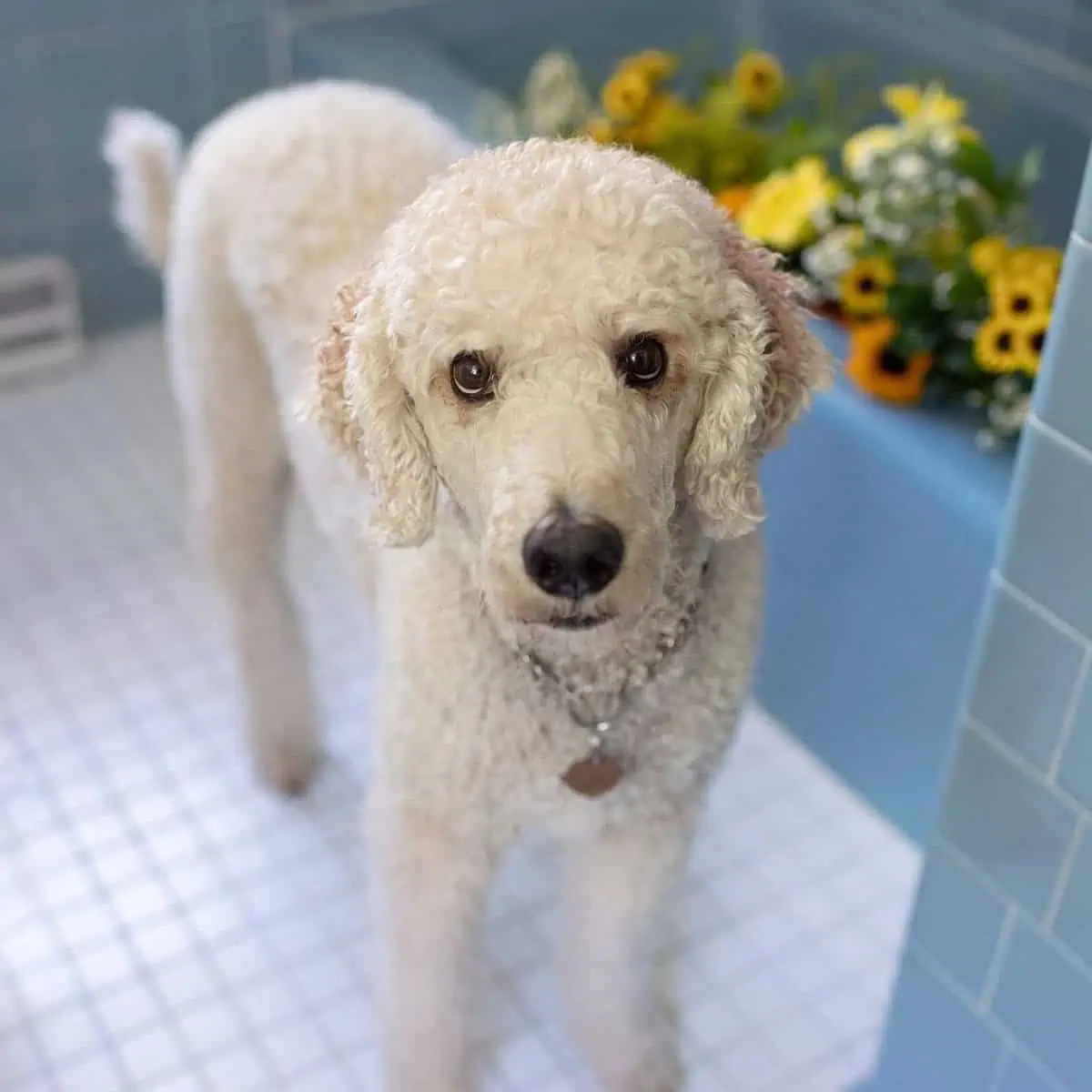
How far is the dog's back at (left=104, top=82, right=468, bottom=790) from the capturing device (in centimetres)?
122

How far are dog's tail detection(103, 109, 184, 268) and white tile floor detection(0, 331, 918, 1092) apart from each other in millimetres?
508

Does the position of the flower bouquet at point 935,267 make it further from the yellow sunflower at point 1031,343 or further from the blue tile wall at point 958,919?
the blue tile wall at point 958,919

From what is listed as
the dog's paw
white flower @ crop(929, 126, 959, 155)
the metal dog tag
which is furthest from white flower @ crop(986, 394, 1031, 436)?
the dog's paw

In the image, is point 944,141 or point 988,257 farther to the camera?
point 944,141

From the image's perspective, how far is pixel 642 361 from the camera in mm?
814

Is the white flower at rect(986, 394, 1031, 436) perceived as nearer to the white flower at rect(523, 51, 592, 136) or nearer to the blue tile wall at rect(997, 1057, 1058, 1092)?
the blue tile wall at rect(997, 1057, 1058, 1092)

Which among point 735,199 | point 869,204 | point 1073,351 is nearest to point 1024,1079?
point 1073,351

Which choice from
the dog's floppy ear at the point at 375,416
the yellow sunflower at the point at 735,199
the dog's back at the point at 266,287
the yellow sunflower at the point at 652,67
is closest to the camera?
the dog's floppy ear at the point at 375,416

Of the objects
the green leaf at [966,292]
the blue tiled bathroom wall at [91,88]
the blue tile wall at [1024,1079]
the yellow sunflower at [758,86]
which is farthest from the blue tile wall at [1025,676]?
the blue tiled bathroom wall at [91,88]

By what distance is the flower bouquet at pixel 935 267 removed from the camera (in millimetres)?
1379

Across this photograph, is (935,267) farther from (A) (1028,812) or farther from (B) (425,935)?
(B) (425,935)

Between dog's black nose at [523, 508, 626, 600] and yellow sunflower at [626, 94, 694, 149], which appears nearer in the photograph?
dog's black nose at [523, 508, 626, 600]

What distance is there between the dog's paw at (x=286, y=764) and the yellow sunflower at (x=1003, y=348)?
2.79 ft

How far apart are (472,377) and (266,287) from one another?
0.48m
